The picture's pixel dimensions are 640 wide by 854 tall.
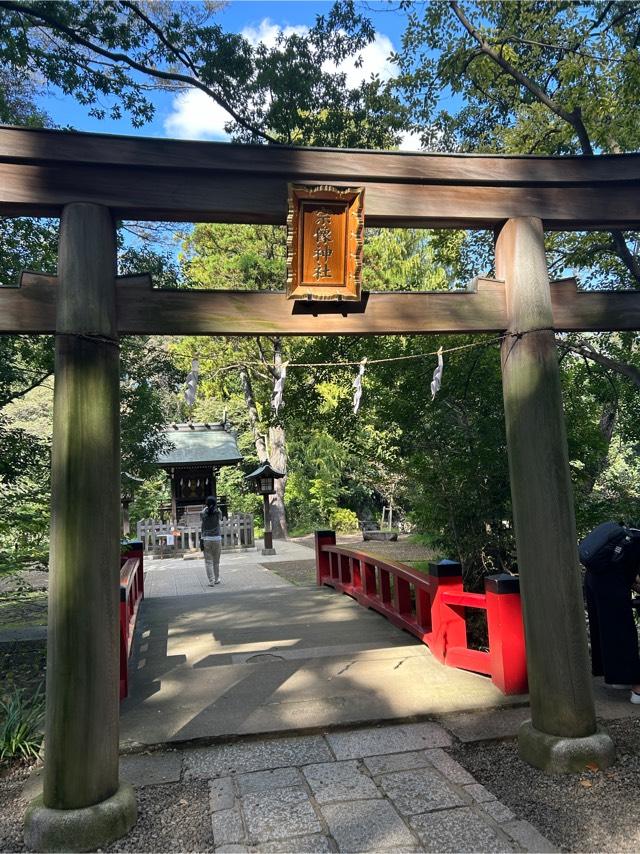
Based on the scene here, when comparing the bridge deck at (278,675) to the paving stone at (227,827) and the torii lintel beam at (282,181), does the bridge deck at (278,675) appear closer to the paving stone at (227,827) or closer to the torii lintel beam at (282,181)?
the paving stone at (227,827)

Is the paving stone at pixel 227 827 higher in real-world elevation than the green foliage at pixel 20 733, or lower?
lower

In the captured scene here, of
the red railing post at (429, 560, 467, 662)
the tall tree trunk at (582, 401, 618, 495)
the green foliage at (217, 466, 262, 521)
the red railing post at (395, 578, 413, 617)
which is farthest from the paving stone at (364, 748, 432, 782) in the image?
the green foliage at (217, 466, 262, 521)

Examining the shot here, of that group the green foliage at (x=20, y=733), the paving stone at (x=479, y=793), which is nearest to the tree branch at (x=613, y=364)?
the paving stone at (x=479, y=793)

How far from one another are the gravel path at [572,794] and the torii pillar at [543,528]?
0.11 meters

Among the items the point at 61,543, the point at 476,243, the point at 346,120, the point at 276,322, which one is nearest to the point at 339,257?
the point at 276,322

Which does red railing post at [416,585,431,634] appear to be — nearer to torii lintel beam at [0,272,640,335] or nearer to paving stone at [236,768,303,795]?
paving stone at [236,768,303,795]

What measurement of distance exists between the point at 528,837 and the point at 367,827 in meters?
0.73

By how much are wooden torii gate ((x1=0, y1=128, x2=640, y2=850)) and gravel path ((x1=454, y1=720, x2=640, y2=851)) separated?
Answer: 5.3 inches

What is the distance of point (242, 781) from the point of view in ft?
11.1

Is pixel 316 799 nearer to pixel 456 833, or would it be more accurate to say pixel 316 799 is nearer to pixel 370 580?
pixel 456 833

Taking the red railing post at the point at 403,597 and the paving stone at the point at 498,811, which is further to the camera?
the red railing post at the point at 403,597

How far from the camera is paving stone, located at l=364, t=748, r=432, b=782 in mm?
3467

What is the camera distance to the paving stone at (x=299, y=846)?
268cm

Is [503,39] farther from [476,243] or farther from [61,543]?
[61,543]
